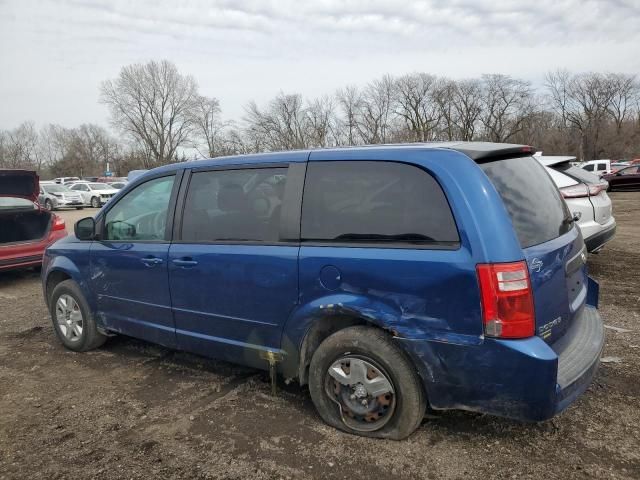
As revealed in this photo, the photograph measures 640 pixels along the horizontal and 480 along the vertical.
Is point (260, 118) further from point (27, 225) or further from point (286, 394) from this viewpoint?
point (286, 394)

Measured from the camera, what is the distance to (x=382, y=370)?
282 cm

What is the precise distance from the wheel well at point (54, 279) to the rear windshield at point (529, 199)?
4.05 metres

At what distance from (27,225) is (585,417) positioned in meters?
8.22

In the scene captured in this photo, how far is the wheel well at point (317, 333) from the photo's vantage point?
300cm

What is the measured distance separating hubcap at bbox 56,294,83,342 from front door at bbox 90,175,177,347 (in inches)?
15.1

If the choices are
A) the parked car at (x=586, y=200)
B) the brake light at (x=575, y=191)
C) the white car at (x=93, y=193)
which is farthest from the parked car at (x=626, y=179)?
the white car at (x=93, y=193)

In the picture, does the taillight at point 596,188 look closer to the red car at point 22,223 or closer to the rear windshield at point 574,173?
the rear windshield at point 574,173

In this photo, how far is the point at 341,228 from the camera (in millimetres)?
2955

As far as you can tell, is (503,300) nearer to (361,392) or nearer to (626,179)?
(361,392)

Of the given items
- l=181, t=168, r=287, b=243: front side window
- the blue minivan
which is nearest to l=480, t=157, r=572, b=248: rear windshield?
the blue minivan

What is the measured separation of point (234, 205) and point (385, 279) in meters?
1.32

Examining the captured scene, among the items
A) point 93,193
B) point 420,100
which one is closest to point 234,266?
point 93,193

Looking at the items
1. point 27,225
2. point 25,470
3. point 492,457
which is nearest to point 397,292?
point 492,457

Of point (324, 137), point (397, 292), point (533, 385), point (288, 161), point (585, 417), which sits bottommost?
point (585, 417)
